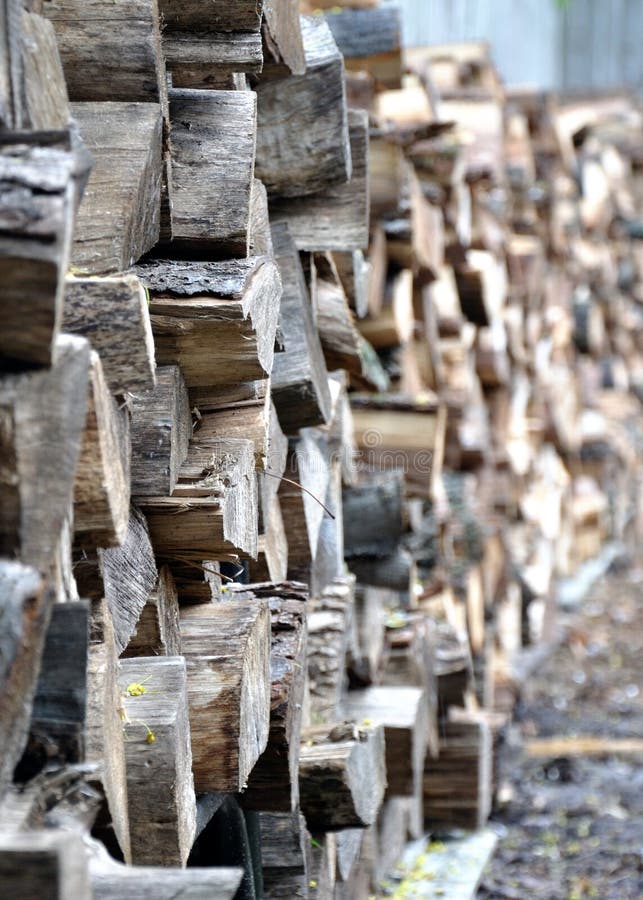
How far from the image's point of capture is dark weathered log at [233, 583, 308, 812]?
197 cm

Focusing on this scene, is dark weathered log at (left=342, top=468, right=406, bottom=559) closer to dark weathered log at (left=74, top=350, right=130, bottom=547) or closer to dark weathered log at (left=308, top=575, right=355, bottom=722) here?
dark weathered log at (left=308, top=575, right=355, bottom=722)

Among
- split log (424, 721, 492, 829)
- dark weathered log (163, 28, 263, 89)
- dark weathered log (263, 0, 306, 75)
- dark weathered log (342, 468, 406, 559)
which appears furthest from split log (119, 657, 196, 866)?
split log (424, 721, 492, 829)

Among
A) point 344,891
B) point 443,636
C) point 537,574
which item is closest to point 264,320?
point 344,891

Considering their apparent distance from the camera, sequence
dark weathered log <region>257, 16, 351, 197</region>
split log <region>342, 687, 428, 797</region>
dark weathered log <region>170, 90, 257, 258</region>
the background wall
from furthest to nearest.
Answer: the background wall, split log <region>342, 687, 428, 797</region>, dark weathered log <region>257, 16, 351, 197</region>, dark weathered log <region>170, 90, 257, 258</region>

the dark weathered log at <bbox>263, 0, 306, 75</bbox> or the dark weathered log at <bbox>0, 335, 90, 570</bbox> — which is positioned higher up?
the dark weathered log at <bbox>263, 0, 306, 75</bbox>

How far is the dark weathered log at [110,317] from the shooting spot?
1.35 metres

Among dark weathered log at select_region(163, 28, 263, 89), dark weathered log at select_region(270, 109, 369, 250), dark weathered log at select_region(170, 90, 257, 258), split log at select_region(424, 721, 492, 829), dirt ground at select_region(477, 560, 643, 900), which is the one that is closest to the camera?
dark weathered log at select_region(170, 90, 257, 258)

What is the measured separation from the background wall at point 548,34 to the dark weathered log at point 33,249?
445 cm

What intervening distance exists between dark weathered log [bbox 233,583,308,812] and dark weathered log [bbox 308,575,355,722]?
49 centimetres

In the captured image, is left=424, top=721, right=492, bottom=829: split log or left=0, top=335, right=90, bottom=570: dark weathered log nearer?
left=0, top=335, right=90, bottom=570: dark weathered log

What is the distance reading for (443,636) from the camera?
154 inches

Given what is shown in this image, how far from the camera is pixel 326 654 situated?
2609 mm

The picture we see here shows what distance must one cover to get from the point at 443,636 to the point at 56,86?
2776mm

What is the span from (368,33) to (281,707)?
7.80 feet
